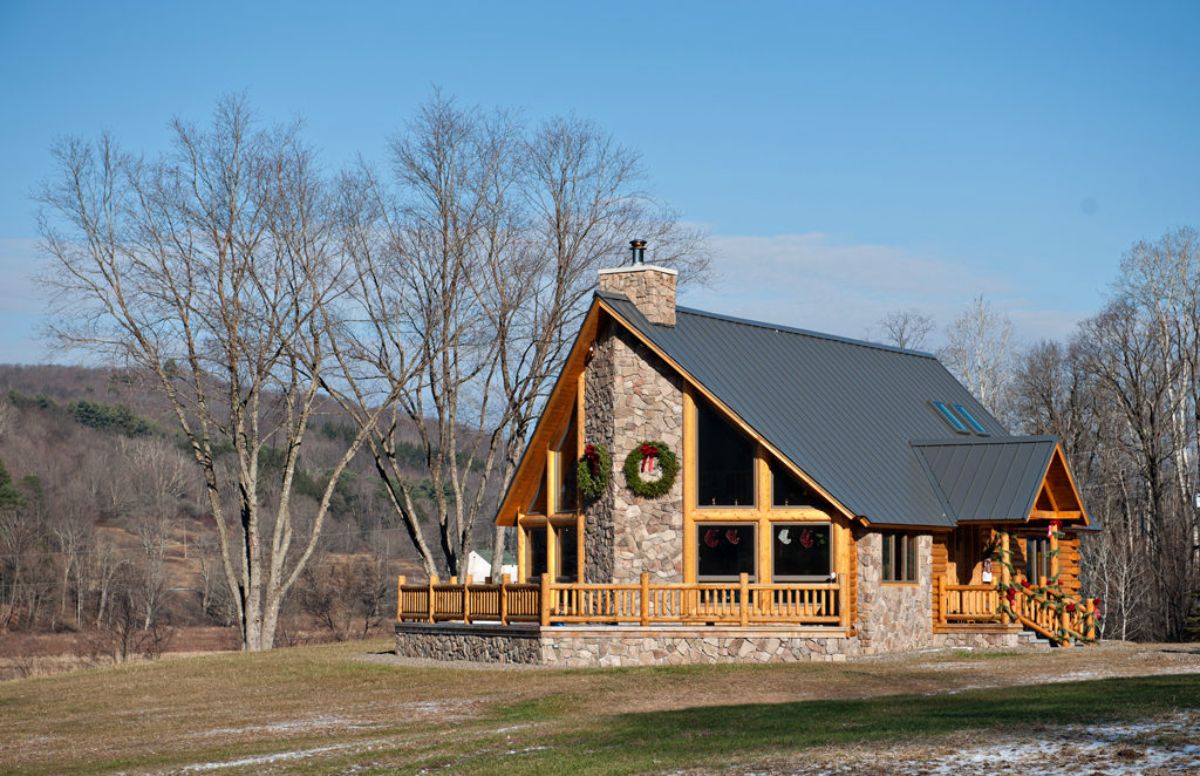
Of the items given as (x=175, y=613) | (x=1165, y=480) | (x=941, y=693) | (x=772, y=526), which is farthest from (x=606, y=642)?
(x=175, y=613)

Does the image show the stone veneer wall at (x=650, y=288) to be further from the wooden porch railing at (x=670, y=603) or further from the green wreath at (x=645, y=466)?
the wooden porch railing at (x=670, y=603)

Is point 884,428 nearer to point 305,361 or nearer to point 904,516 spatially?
point 904,516

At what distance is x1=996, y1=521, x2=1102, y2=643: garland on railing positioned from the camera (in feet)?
91.9

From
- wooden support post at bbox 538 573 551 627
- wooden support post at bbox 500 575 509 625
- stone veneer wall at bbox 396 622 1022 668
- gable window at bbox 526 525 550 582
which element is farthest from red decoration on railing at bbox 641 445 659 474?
gable window at bbox 526 525 550 582

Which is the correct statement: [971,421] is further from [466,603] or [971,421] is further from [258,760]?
[258,760]

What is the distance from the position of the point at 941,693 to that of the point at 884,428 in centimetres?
1196

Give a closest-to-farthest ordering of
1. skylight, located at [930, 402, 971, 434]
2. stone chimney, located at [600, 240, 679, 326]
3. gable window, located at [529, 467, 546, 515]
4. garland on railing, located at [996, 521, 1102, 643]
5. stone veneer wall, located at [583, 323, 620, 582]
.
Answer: stone veneer wall, located at [583, 323, 620, 582] → garland on railing, located at [996, 521, 1102, 643] → stone chimney, located at [600, 240, 679, 326] → gable window, located at [529, 467, 546, 515] → skylight, located at [930, 402, 971, 434]

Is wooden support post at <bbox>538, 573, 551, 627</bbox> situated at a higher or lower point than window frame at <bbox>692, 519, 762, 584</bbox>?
lower

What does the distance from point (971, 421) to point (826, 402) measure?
223 inches

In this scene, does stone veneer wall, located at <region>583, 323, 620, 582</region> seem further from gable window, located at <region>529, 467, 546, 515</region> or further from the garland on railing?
the garland on railing

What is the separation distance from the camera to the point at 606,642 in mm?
25141

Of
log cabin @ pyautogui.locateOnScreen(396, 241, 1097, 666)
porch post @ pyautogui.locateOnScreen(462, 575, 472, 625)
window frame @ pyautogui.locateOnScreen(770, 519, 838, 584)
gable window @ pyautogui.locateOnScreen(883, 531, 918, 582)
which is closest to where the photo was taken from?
log cabin @ pyautogui.locateOnScreen(396, 241, 1097, 666)

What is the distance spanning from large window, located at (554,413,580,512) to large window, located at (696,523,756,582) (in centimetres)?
338

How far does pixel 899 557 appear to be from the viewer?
27.4 m
